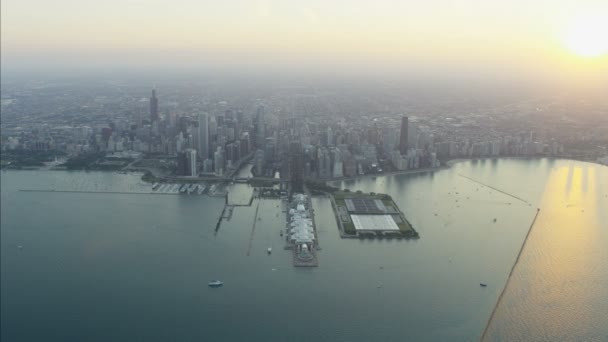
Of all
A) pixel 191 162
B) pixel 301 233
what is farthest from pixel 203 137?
pixel 301 233

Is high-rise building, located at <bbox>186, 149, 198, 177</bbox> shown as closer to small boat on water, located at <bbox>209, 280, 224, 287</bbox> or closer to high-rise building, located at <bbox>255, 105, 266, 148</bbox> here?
high-rise building, located at <bbox>255, 105, 266, 148</bbox>

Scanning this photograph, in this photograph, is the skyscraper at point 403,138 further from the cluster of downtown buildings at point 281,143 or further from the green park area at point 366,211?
the green park area at point 366,211

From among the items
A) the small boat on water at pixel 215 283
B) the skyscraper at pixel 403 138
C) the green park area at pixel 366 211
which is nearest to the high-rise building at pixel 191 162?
the green park area at pixel 366 211

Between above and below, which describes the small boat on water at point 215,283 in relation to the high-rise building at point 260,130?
below

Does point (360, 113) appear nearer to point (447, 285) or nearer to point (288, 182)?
point (288, 182)

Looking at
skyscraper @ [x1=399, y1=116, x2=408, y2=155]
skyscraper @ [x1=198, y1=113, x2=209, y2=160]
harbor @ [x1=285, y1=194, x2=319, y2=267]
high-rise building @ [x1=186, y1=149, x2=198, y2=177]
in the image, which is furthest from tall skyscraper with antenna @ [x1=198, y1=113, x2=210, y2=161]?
skyscraper @ [x1=399, y1=116, x2=408, y2=155]

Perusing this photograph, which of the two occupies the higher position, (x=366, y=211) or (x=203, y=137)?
(x=203, y=137)

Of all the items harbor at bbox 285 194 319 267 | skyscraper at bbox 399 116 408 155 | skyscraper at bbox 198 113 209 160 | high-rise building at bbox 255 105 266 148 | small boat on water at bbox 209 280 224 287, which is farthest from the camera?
high-rise building at bbox 255 105 266 148

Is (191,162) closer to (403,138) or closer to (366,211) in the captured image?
(366,211)
